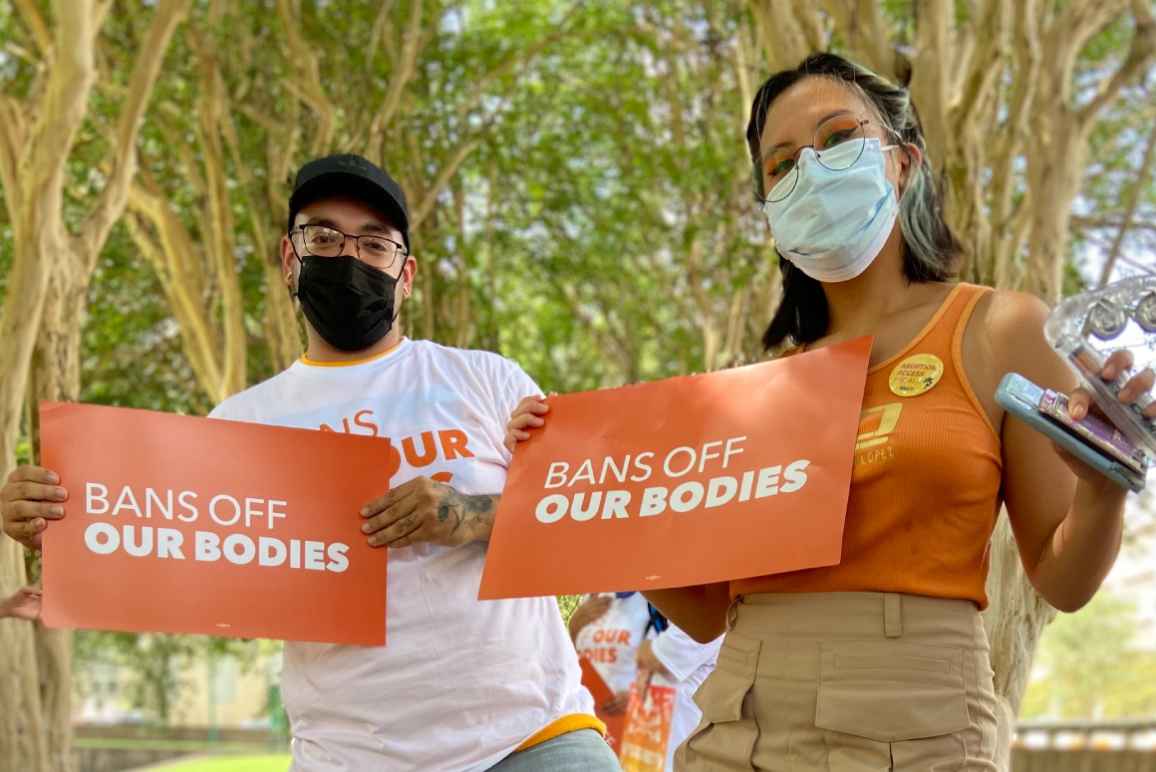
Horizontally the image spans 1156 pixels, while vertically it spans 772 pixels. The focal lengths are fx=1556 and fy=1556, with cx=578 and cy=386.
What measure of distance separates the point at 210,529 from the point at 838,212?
1492mm

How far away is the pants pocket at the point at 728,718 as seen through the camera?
228 cm

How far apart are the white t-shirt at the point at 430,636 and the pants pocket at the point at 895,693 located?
1090 mm

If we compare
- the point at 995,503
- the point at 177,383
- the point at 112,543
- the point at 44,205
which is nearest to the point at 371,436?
the point at 112,543

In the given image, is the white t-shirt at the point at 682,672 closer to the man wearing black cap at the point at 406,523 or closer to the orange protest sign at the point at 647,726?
the orange protest sign at the point at 647,726

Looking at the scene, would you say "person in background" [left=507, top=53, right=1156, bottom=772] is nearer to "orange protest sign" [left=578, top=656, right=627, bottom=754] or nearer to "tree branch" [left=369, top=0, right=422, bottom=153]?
"orange protest sign" [left=578, top=656, right=627, bottom=754]

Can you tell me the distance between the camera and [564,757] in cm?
316

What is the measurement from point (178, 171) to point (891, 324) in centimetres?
1295

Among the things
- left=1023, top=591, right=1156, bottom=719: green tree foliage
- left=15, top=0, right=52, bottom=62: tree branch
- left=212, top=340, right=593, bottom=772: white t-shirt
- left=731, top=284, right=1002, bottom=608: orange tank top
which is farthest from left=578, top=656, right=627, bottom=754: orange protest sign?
left=1023, top=591, right=1156, bottom=719: green tree foliage

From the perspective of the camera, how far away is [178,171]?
14.5 meters

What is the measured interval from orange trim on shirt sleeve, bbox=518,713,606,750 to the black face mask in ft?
3.14

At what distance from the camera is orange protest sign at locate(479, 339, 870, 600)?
2365mm

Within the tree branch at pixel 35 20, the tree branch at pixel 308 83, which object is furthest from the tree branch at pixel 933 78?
the tree branch at pixel 308 83

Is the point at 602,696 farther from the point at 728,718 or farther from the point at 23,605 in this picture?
the point at 728,718

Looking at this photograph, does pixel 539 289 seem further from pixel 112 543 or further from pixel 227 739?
pixel 227 739
